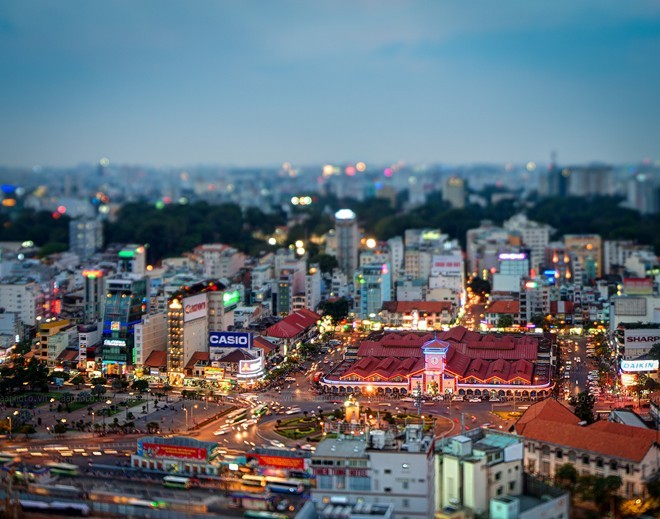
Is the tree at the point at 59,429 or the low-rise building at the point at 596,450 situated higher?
the low-rise building at the point at 596,450

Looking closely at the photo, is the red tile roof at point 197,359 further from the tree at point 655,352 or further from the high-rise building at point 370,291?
the tree at point 655,352

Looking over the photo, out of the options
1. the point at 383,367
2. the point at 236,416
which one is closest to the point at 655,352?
the point at 383,367

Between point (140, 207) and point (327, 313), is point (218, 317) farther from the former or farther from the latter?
point (140, 207)

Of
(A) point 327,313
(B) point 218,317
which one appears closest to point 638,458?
(B) point 218,317

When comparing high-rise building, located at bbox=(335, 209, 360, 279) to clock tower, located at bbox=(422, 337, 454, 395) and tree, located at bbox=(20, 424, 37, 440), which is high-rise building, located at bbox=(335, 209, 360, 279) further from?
tree, located at bbox=(20, 424, 37, 440)

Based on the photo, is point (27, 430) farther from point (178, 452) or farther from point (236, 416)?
point (178, 452)

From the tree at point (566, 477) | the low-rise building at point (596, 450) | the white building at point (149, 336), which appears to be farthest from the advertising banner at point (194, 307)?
the tree at point (566, 477)

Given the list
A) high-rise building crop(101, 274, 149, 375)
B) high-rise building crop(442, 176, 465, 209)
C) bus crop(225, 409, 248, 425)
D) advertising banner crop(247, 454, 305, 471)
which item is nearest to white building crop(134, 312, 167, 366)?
high-rise building crop(101, 274, 149, 375)
